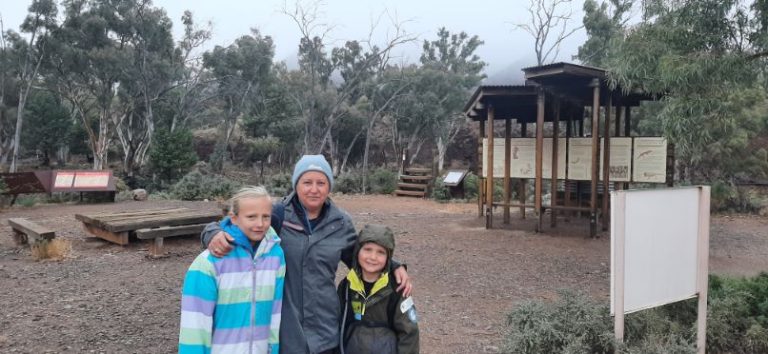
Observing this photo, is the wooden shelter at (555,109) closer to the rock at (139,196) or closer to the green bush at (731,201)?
the green bush at (731,201)

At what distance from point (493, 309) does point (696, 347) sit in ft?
6.87

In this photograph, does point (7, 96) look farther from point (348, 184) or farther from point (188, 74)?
point (348, 184)

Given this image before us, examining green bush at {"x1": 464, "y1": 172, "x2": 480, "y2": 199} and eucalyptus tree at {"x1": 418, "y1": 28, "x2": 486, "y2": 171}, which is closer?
green bush at {"x1": 464, "y1": 172, "x2": 480, "y2": 199}

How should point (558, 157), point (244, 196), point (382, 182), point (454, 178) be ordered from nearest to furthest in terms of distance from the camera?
point (244, 196)
point (558, 157)
point (454, 178)
point (382, 182)

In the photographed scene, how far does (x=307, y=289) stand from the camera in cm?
221

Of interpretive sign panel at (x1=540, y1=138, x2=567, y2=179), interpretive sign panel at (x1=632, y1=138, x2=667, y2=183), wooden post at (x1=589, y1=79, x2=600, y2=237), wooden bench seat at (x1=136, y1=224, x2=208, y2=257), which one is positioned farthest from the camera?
interpretive sign panel at (x1=540, y1=138, x2=567, y2=179)

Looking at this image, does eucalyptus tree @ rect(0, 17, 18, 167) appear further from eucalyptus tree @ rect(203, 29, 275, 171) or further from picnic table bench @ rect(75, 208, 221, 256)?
picnic table bench @ rect(75, 208, 221, 256)

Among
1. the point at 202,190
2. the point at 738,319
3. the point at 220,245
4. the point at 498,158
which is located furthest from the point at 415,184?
the point at 220,245

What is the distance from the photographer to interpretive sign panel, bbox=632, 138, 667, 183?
383 inches

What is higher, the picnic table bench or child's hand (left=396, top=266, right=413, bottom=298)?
child's hand (left=396, top=266, right=413, bottom=298)

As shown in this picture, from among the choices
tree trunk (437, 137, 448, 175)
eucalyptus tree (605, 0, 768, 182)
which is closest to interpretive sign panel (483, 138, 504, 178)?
eucalyptus tree (605, 0, 768, 182)

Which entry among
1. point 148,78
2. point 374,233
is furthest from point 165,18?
point 374,233

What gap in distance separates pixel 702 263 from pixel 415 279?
3.57 meters

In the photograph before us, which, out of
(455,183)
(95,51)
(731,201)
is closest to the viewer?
(731,201)
